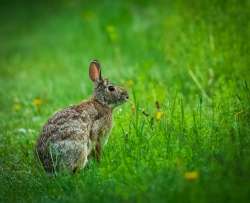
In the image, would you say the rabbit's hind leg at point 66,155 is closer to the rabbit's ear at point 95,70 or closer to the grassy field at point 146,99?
the grassy field at point 146,99

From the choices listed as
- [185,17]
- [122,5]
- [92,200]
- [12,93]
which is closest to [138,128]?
[92,200]

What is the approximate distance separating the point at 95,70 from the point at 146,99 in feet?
4.24

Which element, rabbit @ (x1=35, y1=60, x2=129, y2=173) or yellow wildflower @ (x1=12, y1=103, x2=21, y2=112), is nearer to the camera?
rabbit @ (x1=35, y1=60, x2=129, y2=173)

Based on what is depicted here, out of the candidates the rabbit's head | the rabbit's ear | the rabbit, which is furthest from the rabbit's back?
the rabbit's ear

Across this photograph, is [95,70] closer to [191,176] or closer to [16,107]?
[191,176]

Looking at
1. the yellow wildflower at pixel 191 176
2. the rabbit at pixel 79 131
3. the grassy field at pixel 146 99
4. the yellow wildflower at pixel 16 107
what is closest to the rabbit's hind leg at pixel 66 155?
the rabbit at pixel 79 131

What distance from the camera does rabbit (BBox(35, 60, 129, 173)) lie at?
6.46 m

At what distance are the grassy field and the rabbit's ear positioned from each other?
502mm

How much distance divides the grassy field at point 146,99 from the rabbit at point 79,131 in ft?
0.44

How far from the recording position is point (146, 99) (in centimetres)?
871

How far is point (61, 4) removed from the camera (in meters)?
Result: 21.2

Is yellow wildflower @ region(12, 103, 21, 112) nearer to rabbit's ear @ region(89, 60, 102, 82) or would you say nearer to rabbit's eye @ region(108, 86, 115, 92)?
rabbit's ear @ region(89, 60, 102, 82)

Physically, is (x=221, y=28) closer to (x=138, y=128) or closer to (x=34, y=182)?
(x=138, y=128)

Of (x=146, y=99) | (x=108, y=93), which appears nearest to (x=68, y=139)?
(x=108, y=93)
